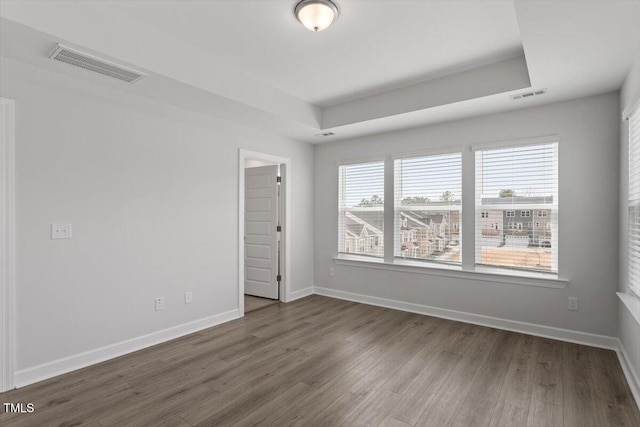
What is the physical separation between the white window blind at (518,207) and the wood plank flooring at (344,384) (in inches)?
34.3

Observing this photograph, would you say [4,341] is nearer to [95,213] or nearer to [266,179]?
[95,213]

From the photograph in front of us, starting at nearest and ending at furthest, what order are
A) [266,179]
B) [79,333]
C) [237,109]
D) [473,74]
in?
1. [79,333]
2. [473,74]
3. [237,109]
4. [266,179]

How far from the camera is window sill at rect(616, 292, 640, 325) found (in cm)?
240

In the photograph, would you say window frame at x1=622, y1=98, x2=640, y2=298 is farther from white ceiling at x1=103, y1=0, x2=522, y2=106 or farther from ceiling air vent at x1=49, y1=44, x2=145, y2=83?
ceiling air vent at x1=49, y1=44, x2=145, y2=83

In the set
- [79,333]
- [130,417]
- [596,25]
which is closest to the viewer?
[596,25]

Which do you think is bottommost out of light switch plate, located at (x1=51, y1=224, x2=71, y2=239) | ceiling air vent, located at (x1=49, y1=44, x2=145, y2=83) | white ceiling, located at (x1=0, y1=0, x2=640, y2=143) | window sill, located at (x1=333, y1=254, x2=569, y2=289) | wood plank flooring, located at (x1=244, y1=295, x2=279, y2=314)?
wood plank flooring, located at (x1=244, y1=295, x2=279, y2=314)

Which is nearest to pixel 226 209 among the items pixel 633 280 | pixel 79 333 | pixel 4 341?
pixel 79 333

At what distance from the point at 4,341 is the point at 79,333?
499 millimetres

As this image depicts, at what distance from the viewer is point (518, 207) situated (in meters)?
3.76

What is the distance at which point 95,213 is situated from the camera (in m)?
3.06

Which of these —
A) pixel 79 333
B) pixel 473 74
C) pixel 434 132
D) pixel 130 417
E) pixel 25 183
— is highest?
pixel 473 74

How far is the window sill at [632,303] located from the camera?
2.40m

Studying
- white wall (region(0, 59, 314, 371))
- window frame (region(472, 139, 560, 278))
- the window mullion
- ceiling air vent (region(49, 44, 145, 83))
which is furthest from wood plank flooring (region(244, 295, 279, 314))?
window frame (region(472, 139, 560, 278))

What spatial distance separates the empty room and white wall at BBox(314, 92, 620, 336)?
21 mm
